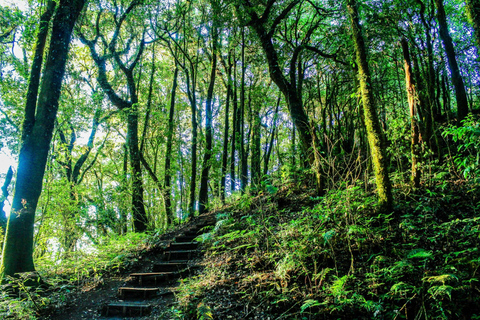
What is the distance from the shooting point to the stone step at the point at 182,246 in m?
7.60

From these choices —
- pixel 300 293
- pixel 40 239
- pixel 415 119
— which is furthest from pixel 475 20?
pixel 40 239

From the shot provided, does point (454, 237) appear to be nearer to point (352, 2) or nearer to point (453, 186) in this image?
point (453, 186)

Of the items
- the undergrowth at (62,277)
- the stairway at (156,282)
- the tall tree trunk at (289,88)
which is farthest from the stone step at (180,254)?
the tall tree trunk at (289,88)

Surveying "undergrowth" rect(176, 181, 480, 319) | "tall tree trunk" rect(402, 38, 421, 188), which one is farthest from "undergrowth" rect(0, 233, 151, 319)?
"tall tree trunk" rect(402, 38, 421, 188)

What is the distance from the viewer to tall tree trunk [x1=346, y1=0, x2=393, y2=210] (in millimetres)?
4605

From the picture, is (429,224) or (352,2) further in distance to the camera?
(352,2)

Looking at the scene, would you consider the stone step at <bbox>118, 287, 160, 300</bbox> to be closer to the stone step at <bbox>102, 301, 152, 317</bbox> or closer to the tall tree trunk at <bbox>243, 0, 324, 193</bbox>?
the stone step at <bbox>102, 301, 152, 317</bbox>

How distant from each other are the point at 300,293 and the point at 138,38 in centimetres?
1440

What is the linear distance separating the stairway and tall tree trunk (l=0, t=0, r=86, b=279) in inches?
82.7

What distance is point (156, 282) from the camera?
6.01 meters

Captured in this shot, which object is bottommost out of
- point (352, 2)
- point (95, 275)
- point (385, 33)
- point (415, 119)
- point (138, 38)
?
point (95, 275)

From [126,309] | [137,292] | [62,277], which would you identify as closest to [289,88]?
[137,292]

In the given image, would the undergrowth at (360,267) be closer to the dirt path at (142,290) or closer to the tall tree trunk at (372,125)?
the tall tree trunk at (372,125)

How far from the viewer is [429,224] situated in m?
4.05
